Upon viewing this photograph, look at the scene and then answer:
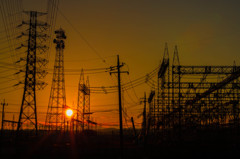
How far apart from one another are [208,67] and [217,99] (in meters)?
4.94

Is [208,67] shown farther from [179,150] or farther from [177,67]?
[179,150]

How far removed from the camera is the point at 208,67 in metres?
30.7

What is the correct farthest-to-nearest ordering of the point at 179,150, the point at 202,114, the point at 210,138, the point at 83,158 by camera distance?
1. the point at 202,114
2. the point at 210,138
3. the point at 179,150
4. the point at 83,158

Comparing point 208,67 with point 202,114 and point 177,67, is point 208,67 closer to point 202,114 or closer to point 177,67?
point 177,67

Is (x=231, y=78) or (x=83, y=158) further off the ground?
(x=231, y=78)

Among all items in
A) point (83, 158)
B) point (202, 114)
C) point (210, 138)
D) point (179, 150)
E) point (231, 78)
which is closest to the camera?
point (83, 158)

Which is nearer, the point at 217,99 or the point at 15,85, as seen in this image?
the point at 15,85

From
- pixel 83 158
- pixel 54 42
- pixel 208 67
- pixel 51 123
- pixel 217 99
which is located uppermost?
pixel 54 42

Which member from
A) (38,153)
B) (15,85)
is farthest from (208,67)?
(15,85)

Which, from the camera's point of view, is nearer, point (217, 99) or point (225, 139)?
point (225, 139)

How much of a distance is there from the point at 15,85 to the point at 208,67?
21416mm

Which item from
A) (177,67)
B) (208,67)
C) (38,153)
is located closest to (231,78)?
(208,67)

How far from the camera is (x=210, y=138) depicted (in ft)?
105

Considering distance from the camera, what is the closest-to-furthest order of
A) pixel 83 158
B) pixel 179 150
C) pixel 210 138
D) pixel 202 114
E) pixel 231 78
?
pixel 83 158, pixel 179 150, pixel 231 78, pixel 210 138, pixel 202 114
